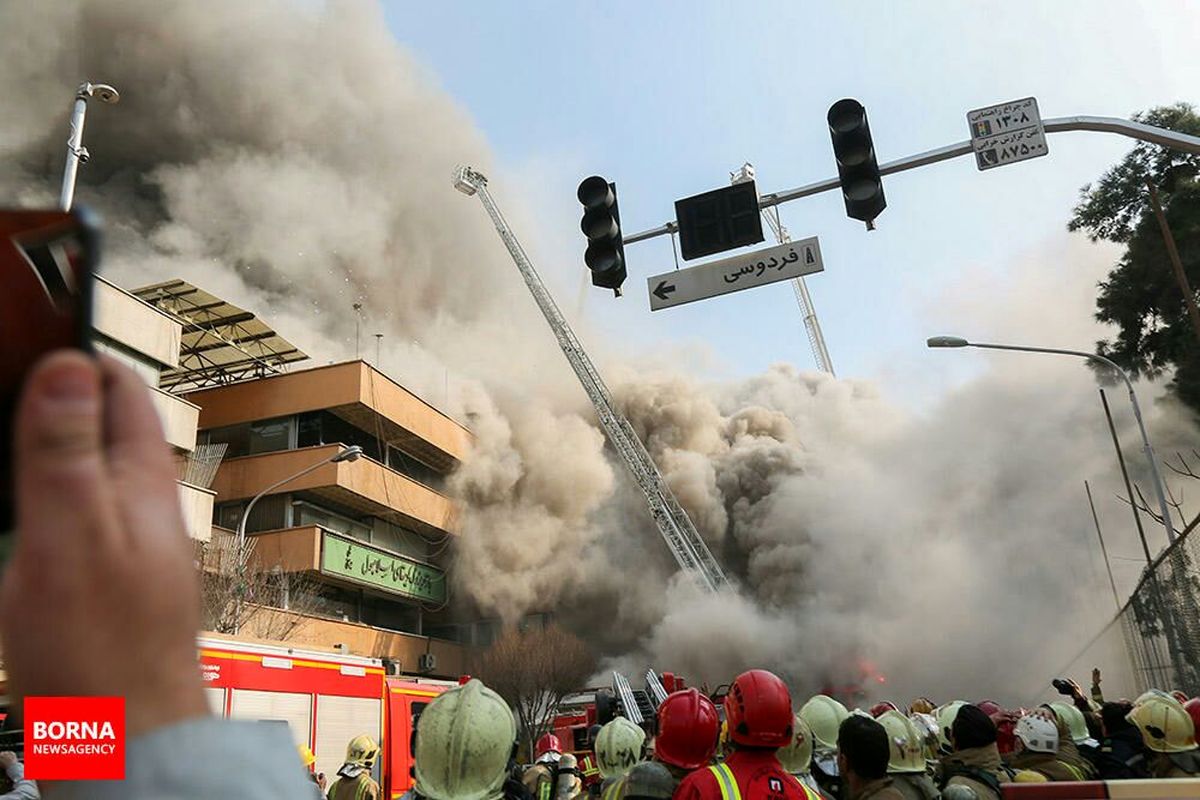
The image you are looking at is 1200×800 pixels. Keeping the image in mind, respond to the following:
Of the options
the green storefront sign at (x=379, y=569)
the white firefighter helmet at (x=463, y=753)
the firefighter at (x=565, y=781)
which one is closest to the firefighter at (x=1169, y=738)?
the firefighter at (x=565, y=781)

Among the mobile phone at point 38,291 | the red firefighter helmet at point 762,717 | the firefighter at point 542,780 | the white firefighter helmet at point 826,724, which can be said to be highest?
the mobile phone at point 38,291

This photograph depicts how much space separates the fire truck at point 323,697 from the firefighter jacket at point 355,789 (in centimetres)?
141

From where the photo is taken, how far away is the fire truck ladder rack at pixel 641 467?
38344 mm

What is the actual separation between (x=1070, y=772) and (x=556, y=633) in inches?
1221

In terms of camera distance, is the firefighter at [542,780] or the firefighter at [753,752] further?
the firefighter at [542,780]

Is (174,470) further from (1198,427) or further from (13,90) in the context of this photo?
(13,90)

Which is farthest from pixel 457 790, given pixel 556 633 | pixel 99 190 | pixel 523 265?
pixel 99 190

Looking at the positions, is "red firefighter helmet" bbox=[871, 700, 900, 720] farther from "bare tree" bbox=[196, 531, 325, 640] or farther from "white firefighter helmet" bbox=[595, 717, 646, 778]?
"bare tree" bbox=[196, 531, 325, 640]

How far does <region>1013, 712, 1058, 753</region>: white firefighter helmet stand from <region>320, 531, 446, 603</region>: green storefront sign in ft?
81.4

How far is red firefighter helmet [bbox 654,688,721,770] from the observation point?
153 inches

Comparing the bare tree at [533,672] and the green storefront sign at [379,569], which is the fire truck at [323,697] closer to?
the green storefront sign at [379,569]

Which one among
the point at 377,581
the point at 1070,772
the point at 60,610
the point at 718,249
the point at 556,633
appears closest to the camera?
A: the point at 60,610

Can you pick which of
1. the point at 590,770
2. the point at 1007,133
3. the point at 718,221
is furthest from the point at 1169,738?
the point at 590,770

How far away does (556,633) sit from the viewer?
3466 cm
